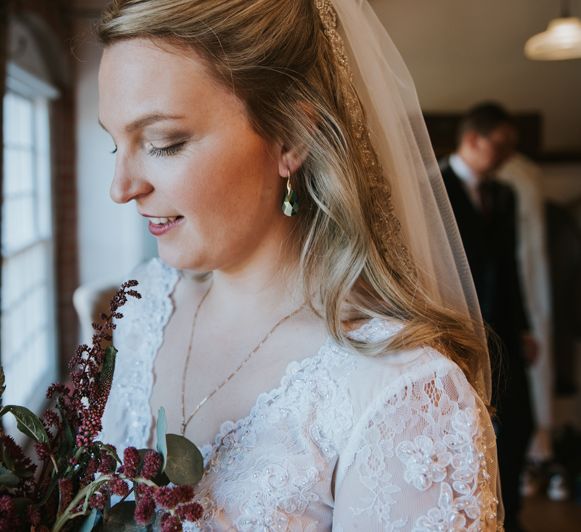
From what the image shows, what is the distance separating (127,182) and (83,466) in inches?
16.7

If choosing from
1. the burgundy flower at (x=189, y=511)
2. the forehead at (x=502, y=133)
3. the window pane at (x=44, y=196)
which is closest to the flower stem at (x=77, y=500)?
the burgundy flower at (x=189, y=511)

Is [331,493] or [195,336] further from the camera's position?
[195,336]

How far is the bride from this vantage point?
1098 mm

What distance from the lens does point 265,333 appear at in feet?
4.40

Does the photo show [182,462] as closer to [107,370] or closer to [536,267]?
[107,370]

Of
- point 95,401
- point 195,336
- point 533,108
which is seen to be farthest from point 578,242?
→ point 95,401

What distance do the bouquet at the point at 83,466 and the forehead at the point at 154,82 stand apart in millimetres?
304

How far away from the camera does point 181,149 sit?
1127 mm

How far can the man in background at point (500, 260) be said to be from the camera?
3.25 m

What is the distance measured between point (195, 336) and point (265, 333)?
0.20m

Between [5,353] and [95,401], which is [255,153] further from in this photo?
[5,353]

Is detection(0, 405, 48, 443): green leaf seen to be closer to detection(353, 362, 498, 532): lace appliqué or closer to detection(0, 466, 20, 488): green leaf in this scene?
detection(0, 466, 20, 488): green leaf

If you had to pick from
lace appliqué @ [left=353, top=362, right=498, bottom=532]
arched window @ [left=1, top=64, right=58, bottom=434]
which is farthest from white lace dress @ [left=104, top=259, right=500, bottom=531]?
arched window @ [left=1, top=64, right=58, bottom=434]

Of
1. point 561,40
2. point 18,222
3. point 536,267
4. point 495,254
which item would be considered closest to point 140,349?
point 495,254
